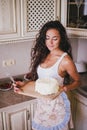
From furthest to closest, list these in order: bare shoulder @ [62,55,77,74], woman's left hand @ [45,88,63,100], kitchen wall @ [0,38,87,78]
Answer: kitchen wall @ [0,38,87,78]
bare shoulder @ [62,55,77,74]
woman's left hand @ [45,88,63,100]

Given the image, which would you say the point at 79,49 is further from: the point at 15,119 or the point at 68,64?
the point at 15,119

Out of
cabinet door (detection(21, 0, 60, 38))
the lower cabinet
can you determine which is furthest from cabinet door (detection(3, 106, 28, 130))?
cabinet door (detection(21, 0, 60, 38))

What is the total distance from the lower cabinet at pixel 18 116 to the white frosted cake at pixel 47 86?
38 centimetres

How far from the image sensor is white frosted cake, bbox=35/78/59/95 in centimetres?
149

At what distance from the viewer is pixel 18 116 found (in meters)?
1.86

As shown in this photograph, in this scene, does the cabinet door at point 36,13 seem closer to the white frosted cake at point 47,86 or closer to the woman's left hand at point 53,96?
the white frosted cake at point 47,86

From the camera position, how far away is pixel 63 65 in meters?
1.60

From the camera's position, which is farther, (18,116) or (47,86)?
(18,116)

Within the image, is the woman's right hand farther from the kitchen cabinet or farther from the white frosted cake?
the kitchen cabinet

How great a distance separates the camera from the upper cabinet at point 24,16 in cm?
174

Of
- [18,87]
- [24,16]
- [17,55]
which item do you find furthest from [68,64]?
[17,55]

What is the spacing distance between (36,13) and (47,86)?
719mm

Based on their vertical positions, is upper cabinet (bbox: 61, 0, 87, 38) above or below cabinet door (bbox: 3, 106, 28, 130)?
above

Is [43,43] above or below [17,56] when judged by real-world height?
above
